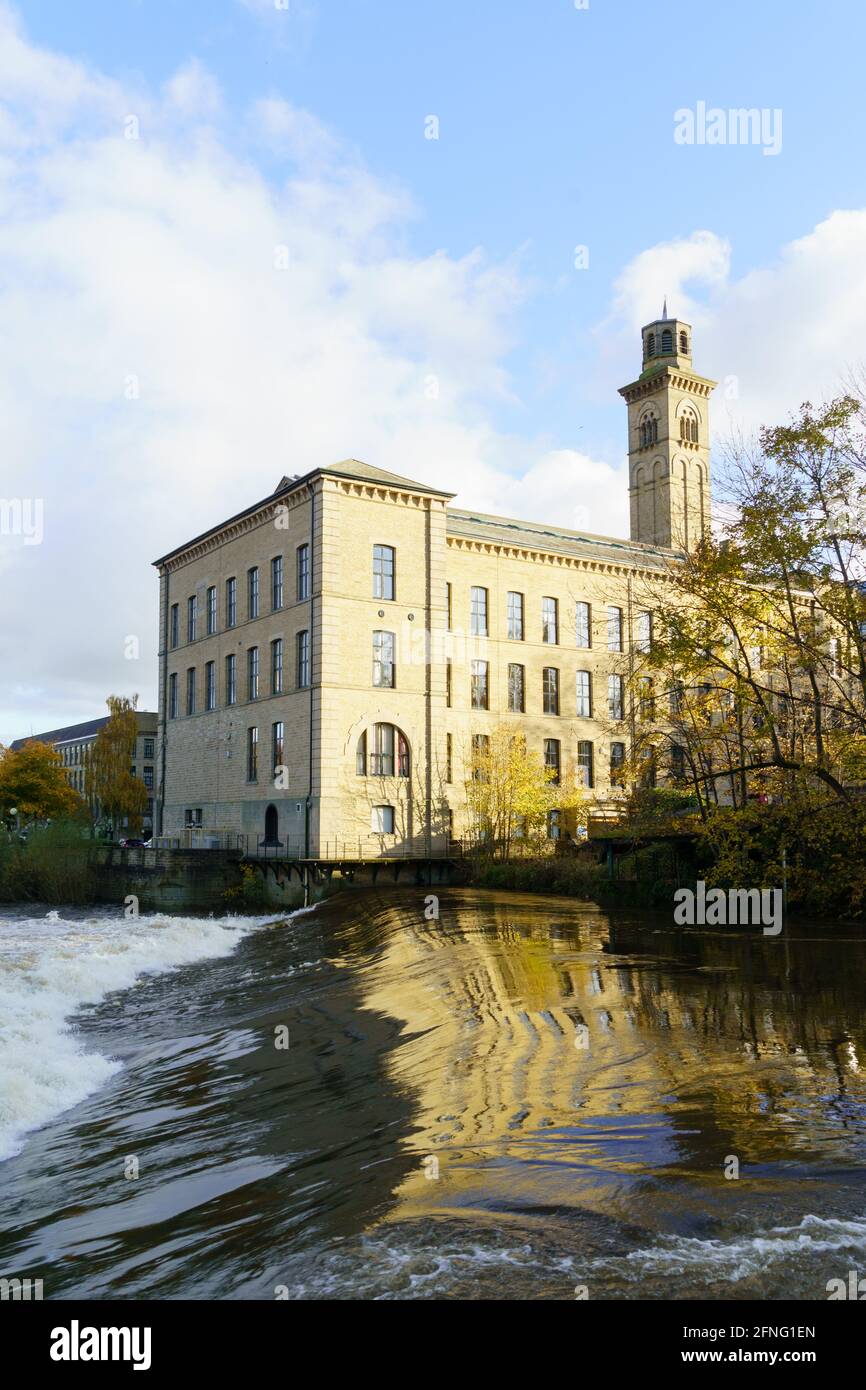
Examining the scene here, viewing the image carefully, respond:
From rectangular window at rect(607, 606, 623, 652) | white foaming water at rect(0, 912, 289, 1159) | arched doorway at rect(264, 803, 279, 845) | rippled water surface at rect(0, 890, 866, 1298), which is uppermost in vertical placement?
rectangular window at rect(607, 606, 623, 652)

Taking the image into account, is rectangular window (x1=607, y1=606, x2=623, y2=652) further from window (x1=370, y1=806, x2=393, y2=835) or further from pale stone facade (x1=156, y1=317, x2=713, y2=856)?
window (x1=370, y1=806, x2=393, y2=835)

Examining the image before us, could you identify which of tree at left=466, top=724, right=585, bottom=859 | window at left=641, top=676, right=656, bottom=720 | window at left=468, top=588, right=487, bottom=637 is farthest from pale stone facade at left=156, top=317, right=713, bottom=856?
window at left=641, top=676, right=656, bottom=720

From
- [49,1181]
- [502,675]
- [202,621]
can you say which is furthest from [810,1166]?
[202,621]

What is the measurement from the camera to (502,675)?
43.8m

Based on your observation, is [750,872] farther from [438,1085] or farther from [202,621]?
[202,621]

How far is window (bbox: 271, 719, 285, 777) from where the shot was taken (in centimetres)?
3912

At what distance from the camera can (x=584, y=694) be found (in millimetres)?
46688

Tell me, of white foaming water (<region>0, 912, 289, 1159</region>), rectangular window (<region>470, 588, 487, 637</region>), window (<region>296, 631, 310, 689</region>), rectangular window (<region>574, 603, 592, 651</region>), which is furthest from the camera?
rectangular window (<region>574, 603, 592, 651</region>)

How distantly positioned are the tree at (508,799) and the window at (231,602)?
12.7 m

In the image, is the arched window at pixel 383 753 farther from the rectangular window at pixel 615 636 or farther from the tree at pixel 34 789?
the tree at pixel 34 789

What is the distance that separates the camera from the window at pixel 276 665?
4009cm

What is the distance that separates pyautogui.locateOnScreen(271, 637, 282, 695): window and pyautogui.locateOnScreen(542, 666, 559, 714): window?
12.3 metres

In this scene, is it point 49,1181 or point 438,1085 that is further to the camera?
point 438,1085
